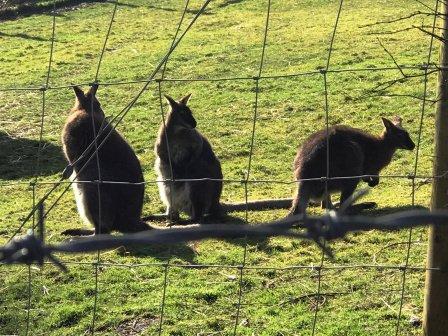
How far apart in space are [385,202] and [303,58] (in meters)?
6.21

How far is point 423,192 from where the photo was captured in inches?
301

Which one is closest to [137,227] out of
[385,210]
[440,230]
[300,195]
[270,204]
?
[270,204]

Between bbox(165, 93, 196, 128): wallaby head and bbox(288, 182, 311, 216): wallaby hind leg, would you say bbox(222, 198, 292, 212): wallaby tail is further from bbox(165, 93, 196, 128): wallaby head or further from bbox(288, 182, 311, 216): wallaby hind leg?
bbox(165, 93, 196, 128): wallaby head

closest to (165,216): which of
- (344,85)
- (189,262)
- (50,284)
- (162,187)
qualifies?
(162,187)

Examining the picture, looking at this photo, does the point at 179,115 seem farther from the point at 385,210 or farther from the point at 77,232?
the point at 385,210

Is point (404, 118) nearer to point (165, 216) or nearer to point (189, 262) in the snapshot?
point (165, 216)

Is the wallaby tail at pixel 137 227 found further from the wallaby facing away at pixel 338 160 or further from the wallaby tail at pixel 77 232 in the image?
the wallaby facing away at pixel 338 160

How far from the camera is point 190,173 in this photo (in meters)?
7.91

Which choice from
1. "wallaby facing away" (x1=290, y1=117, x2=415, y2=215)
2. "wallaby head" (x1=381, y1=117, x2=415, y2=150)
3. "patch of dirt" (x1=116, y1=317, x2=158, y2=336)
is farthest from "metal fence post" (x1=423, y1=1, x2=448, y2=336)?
"wallaby head" (x1=381, y1=117, x2=415, y2=150)

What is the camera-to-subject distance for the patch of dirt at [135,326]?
5.16 metres

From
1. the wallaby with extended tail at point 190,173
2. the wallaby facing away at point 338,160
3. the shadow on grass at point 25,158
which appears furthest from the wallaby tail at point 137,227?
the shadow on grass at point 25,158

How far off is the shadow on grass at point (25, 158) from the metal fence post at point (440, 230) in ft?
17.5

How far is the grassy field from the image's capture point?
5332 millimetres

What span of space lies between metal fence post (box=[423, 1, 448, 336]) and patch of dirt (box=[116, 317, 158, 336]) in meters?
1.65
